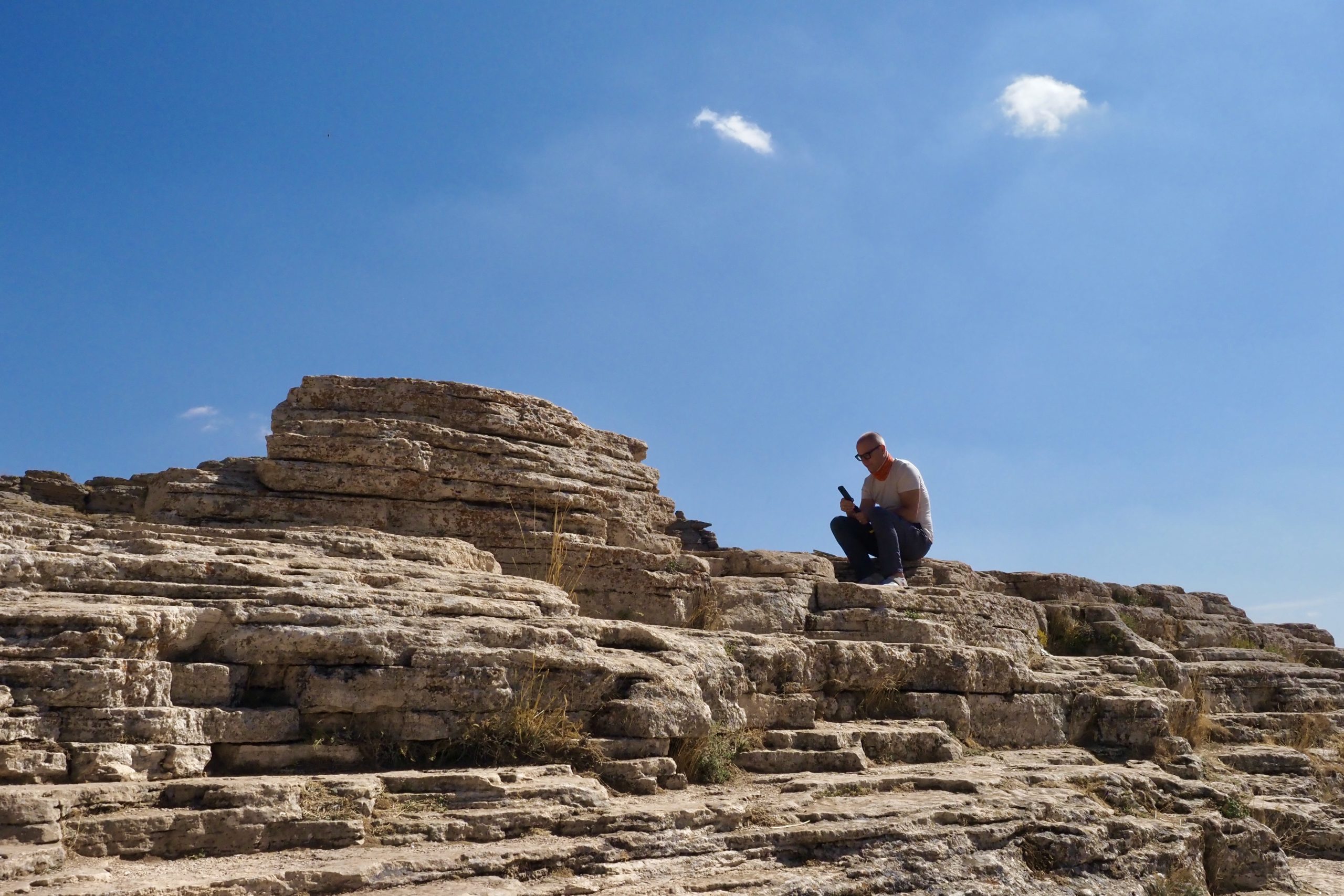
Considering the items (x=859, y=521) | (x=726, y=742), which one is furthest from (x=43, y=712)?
(x=859, y=521)

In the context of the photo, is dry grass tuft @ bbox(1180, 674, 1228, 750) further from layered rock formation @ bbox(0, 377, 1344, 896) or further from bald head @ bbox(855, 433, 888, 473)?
bald head @ bbox(855, 433, 888, 473)

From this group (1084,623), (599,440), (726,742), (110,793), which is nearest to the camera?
(110,793)

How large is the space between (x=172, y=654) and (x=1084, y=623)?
1010 cm

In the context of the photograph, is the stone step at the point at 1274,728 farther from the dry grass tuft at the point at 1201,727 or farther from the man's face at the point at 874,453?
the man's face at the point at 874,453

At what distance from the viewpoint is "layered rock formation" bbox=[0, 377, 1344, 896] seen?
4688 millimetres

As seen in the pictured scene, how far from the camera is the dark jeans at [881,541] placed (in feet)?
34.8

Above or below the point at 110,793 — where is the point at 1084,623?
above

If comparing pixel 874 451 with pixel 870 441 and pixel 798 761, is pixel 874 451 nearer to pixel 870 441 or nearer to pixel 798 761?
pixel 870 441

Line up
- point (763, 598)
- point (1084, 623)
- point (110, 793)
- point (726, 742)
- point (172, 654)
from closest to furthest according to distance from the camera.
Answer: point (110, 793) < point (172, 654) < point (726, 742) < point (763, 598) < point (1084, 623)

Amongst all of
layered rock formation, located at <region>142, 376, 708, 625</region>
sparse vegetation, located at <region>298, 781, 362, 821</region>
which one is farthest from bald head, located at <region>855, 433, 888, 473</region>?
sparse vegetation, located at <region>298, 781, 362, 821</region>

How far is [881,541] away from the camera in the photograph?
10.6 meters

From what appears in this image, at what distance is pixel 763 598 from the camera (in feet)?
30.6

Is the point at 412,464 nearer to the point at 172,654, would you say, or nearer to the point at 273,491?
the point at 273,491

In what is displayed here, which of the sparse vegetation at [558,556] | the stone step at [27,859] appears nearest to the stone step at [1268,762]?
the sparse vegetation at [558,556]
